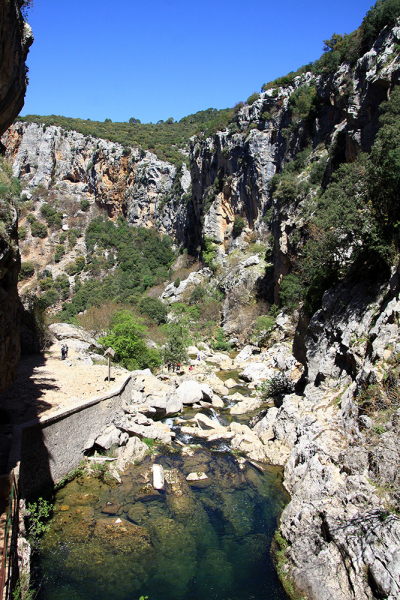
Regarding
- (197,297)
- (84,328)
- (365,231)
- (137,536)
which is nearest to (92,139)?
(197,297)

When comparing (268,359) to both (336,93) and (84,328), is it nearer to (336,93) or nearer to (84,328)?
(84,328)

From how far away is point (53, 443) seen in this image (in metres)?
10.3

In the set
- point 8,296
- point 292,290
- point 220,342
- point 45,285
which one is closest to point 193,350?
point 220,342

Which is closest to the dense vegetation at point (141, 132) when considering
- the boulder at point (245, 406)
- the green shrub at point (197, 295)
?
the green shrub at point (197, 295)

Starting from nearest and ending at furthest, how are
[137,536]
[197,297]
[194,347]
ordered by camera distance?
[137,536], [194,347], [197,297]

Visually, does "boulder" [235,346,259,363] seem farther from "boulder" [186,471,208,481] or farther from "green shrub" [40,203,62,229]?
"green shrub" [40,203,62,229]

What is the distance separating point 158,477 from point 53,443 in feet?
11.2

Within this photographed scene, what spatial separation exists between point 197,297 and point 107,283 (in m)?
19.1

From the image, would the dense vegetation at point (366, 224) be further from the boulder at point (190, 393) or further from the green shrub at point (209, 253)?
the green shrub at point (209, 253)

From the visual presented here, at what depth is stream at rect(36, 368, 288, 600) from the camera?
7.05 meters

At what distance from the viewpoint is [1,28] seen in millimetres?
7352

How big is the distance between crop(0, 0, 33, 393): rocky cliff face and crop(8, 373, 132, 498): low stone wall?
179cm

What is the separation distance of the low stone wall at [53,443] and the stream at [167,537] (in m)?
0.72

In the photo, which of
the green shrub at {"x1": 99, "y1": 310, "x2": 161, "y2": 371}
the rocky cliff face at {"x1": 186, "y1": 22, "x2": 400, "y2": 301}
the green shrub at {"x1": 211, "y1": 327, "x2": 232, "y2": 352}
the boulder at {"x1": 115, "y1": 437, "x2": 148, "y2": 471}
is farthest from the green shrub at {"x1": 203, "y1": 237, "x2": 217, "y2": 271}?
the boulder at {"x1": 115, "y1": 437, "x2": 148, "y2": 471}
